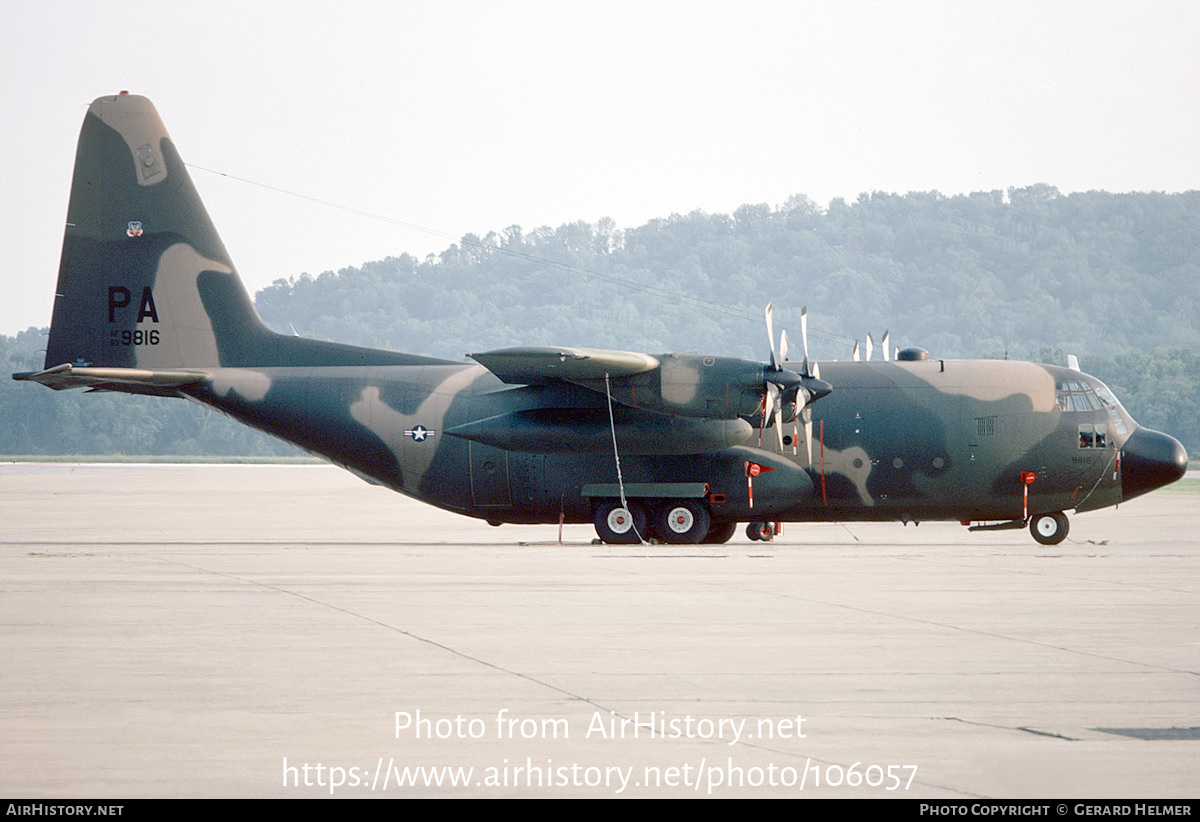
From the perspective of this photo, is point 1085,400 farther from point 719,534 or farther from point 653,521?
point 653,521

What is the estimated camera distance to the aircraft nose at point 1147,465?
27.7 metres

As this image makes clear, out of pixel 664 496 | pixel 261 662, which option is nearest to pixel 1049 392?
pixel 664 496

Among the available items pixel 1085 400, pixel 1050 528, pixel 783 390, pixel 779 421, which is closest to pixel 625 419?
pixel 779 421

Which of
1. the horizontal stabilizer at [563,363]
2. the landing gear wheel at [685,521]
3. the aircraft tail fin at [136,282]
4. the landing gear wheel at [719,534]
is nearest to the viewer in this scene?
the horizontal stabilizer at [563,363]

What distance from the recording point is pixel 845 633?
45.6 feet

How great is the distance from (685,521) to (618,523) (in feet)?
4.44

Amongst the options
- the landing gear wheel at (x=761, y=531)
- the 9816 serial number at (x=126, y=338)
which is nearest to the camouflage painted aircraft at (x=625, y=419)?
the 9816 serial number at (x=126, y=338)

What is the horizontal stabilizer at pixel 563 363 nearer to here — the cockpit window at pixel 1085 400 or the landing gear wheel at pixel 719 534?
the landing gear wheel at pixel 719 534

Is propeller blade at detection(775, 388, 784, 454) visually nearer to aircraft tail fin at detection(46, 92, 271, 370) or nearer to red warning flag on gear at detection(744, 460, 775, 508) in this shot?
red warning flag on gear at detection(744, 460, 775, 508)

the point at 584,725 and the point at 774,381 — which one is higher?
the point at 774,381

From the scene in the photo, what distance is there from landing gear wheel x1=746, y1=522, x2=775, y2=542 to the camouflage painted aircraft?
1.34m
